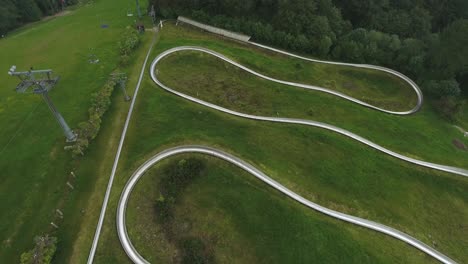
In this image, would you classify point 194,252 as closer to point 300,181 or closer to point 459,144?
point 300,181

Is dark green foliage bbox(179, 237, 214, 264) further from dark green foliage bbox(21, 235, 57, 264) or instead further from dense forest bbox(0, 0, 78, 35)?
dense forest bbox(0, 0, 78, 35)

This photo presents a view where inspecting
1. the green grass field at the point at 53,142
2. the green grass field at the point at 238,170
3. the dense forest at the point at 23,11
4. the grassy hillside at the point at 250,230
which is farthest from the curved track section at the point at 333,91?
the dense forest at the point at 23,11

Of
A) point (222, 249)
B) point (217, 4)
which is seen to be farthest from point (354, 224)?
point (217, 4)

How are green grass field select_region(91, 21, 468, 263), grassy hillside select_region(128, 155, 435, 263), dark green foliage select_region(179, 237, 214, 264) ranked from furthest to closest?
1. green grass field select_region(91, 21, 468, 263)
2. grassy hillside select_region(128, 155, 435, 263)
3. dark green foliage select_region(179, 237, 214, 264)

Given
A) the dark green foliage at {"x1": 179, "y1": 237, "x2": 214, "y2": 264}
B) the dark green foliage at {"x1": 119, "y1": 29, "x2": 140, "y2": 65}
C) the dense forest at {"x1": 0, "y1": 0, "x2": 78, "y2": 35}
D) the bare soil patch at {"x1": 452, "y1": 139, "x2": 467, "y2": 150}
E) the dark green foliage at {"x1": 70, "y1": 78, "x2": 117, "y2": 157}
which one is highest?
the dense forest at {"x1": 0, "y1": 0, "x2": 78, "y2": 35}

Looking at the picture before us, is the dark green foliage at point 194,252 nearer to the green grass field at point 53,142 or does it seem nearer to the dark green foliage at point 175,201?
the dark green foliage at point 175,201

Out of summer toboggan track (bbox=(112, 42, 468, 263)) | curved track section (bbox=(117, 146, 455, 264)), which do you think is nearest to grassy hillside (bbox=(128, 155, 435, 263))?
curved track section (bbox=(117, 146, 455, 264))
